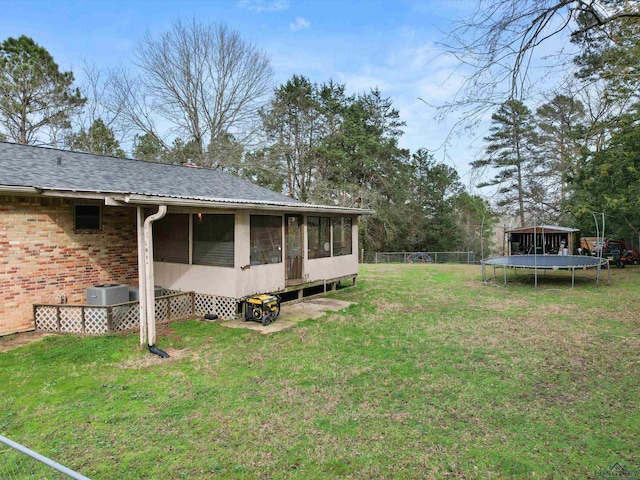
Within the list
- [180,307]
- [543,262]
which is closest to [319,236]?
[180,307]

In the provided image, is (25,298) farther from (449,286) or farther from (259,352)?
(449,286)

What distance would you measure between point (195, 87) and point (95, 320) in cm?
1885

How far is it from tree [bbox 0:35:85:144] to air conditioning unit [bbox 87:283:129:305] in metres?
17.0

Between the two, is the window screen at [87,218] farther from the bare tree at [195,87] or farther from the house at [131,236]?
the bare tree at [195,87]

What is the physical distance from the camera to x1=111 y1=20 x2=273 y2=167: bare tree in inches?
844

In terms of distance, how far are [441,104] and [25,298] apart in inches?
300

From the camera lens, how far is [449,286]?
40.8 feet

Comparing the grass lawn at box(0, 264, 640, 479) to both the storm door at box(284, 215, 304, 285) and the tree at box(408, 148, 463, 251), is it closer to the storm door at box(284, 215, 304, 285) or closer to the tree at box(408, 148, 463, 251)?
the storm door at box(284, 215, 304, 285)

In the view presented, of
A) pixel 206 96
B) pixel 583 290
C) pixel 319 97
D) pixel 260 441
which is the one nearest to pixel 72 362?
pixel 260 441

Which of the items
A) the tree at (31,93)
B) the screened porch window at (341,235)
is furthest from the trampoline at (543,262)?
the tree at (31,93)

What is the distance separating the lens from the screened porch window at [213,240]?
25.3 ft

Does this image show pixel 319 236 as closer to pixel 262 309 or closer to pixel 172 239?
pixel 262 309

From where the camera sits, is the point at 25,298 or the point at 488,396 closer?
the point at 488,396

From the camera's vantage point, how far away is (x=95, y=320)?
666 cm
